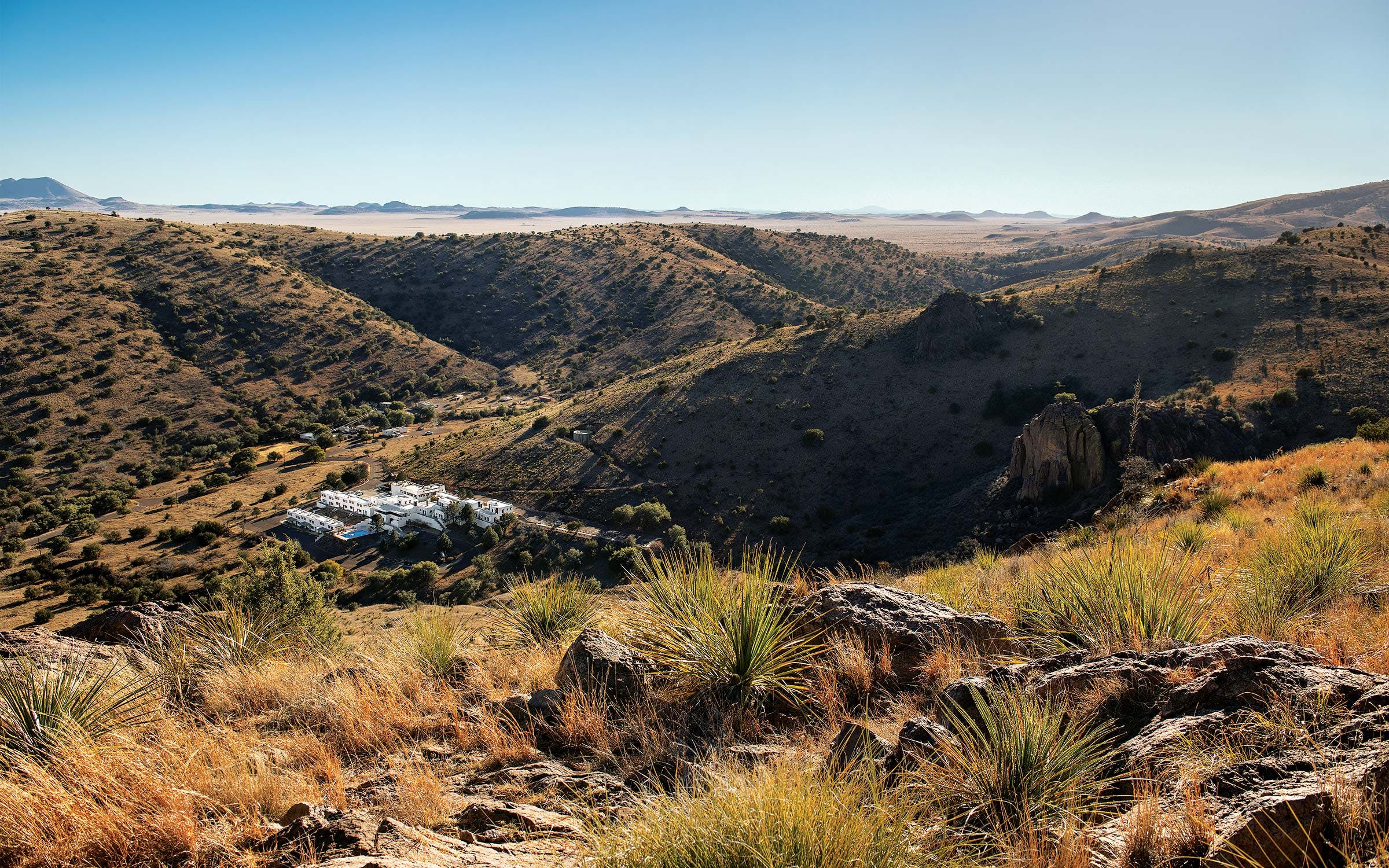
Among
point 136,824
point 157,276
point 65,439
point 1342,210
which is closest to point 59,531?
point 65,439

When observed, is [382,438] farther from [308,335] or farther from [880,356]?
[880,356]

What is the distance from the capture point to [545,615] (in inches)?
292

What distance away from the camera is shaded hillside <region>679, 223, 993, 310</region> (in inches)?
3839

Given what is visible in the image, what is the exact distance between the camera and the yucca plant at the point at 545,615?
23.9 ft

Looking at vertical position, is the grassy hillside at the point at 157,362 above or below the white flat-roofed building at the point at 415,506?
above

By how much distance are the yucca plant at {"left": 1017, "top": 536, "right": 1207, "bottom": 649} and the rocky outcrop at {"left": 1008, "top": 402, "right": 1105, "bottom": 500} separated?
23.7 meters

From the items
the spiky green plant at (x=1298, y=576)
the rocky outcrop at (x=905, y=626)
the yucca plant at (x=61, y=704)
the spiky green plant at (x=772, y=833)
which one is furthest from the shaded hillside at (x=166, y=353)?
the spiky green plant at (x=1298, y=576)

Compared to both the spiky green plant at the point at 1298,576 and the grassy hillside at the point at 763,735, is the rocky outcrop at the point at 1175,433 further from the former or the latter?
the grassy hillside at the point at 763,735

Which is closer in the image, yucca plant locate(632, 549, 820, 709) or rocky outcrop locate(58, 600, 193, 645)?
yucca plant locate(632, 549, 820, 709)

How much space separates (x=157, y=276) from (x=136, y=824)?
108m

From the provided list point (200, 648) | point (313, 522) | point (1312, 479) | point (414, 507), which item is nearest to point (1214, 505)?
point (1312, 479)

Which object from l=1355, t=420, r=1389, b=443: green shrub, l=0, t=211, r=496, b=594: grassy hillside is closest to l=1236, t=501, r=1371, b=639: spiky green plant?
l=1355, t=420, r=1389, b=443: green shrub

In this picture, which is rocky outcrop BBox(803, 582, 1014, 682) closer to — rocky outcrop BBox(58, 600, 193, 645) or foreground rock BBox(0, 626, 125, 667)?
foreground rock BBox(0, 626, 125, 667)

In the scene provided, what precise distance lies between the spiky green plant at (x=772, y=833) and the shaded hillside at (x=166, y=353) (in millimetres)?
67703
